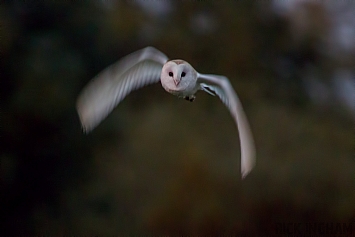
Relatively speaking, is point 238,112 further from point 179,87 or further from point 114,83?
point 114,83

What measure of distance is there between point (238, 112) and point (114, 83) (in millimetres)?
393

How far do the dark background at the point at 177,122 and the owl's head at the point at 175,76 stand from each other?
239 cm

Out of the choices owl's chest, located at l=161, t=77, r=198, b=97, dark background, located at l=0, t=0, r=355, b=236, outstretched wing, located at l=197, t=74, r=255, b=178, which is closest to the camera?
outstretched wing, located at l=197, t=74, r=255, b=178

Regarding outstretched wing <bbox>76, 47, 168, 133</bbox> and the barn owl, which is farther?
outstretched wing <bbox>76, 47, 168, 133</bbox>

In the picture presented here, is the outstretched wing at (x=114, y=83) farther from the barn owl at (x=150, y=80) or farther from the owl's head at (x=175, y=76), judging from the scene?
the owl's head at (x=175, y=76)

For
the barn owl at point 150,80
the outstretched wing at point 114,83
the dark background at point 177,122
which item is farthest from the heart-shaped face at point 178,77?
the dark background at point 177,122

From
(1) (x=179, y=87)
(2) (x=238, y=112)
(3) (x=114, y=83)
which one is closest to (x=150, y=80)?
(3) (x=114, y=83)

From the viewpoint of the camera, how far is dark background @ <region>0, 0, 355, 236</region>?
3879mm

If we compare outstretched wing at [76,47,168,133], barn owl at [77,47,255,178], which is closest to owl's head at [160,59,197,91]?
barn owl at [77,47,255,178]

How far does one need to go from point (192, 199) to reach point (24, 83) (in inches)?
60.1

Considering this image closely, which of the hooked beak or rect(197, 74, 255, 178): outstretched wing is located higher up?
the hooked beak

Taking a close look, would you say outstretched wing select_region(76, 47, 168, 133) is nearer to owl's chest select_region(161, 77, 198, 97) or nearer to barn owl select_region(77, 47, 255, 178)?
barn owl select_region(77, 47, 255, 178)

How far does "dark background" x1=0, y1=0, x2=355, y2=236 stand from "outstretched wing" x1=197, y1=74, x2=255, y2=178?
2274mm

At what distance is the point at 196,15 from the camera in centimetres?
446
